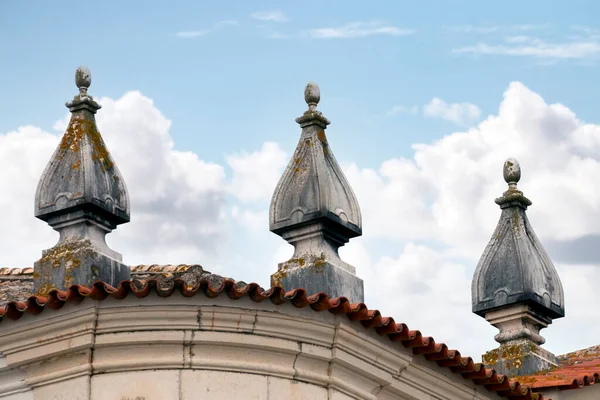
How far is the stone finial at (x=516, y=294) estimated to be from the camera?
1870 cm

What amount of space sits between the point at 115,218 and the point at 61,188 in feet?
1.72

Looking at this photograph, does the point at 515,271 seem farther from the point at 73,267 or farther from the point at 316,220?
the point at 73,267

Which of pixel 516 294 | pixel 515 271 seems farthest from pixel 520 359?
pixel 515 271

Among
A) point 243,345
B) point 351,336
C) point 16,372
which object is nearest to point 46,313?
point 16,372

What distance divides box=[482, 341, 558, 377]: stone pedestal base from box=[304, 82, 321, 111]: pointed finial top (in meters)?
3.79

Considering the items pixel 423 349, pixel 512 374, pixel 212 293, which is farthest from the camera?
pixel 512 374

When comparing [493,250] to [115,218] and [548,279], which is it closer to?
[548,279]

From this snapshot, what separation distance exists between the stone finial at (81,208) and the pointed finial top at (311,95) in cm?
199

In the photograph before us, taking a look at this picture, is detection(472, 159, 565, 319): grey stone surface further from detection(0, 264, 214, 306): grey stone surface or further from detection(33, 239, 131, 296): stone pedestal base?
detection(33, 239, 131, 296): stone pedestal base

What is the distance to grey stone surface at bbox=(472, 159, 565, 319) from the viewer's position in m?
18.8

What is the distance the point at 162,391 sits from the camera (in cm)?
1361

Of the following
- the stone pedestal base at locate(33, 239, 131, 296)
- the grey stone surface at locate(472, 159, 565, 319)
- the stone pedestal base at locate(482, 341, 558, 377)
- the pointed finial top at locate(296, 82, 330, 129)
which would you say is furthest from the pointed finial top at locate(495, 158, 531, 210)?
the stone pedestal base at locate(33, 239, 131, 296)

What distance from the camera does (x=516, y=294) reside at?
18703 millimetres

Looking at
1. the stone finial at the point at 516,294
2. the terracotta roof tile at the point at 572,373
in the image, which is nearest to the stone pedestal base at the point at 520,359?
the stone finial at the point at 516,294
